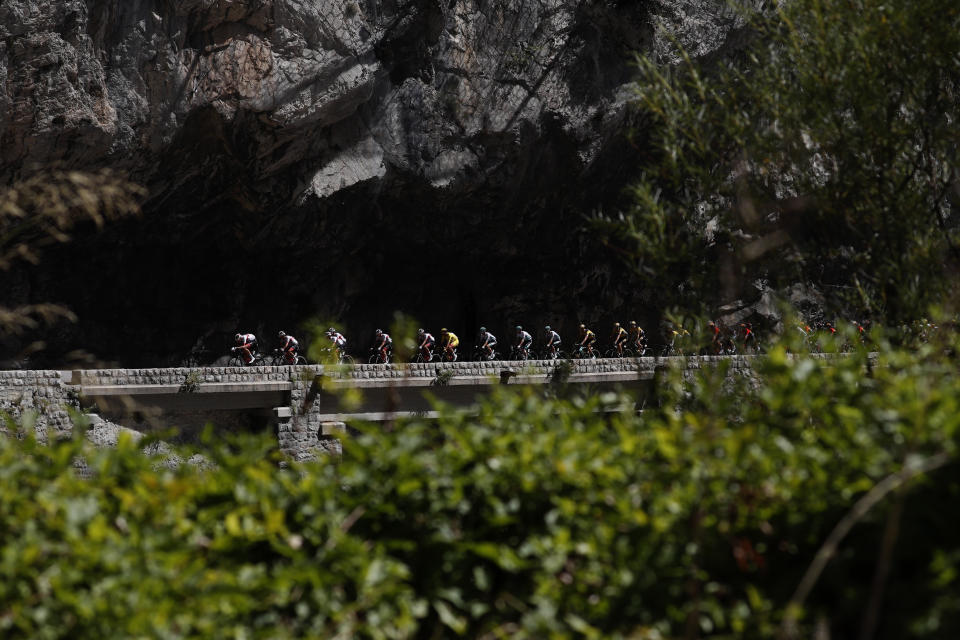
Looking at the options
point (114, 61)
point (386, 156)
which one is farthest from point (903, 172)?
point (386, 156)

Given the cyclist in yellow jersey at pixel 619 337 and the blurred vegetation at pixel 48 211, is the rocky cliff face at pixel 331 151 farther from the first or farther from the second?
the cyclist in yellow jersey at pixel 619 337

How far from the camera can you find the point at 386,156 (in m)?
33.9

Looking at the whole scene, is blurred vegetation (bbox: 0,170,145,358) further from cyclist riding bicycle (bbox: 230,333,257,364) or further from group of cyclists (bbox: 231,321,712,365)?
group of cyclists (bbox: 231,321,712,365)

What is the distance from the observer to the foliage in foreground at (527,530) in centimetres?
Result: 466

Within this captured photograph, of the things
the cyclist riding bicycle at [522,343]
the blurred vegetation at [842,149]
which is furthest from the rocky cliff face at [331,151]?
the blurred vegetation at [842,149]

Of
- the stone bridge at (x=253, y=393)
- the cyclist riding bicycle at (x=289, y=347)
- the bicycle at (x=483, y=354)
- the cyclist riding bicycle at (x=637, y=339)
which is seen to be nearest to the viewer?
the stone bridge at (x=253, y=393)

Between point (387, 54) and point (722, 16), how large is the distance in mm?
12957

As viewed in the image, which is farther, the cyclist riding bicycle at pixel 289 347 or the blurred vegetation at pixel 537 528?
the cyclist riding bicycle at pixel 289 347

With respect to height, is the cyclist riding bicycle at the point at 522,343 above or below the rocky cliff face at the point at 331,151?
below

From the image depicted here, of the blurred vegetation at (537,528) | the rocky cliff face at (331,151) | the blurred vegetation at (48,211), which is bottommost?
the blurred vegetation at (537,528)

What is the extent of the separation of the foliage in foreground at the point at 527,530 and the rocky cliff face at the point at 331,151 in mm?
23484

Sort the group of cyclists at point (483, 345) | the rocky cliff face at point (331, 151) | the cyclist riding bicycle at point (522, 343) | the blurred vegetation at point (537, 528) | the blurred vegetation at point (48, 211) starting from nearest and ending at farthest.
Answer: the blurred vegetation at point (537, 528)
the blurred vegetation at point (48, 211)
the rocky cliff face at point (331, 151)
the group of cyclists at point (483, 345)
the cyclist riding bicycle at point (522, 343)

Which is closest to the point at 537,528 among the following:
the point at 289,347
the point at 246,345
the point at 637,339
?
the point at 289,347

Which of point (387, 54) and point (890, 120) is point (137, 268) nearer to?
point (387, 54)
